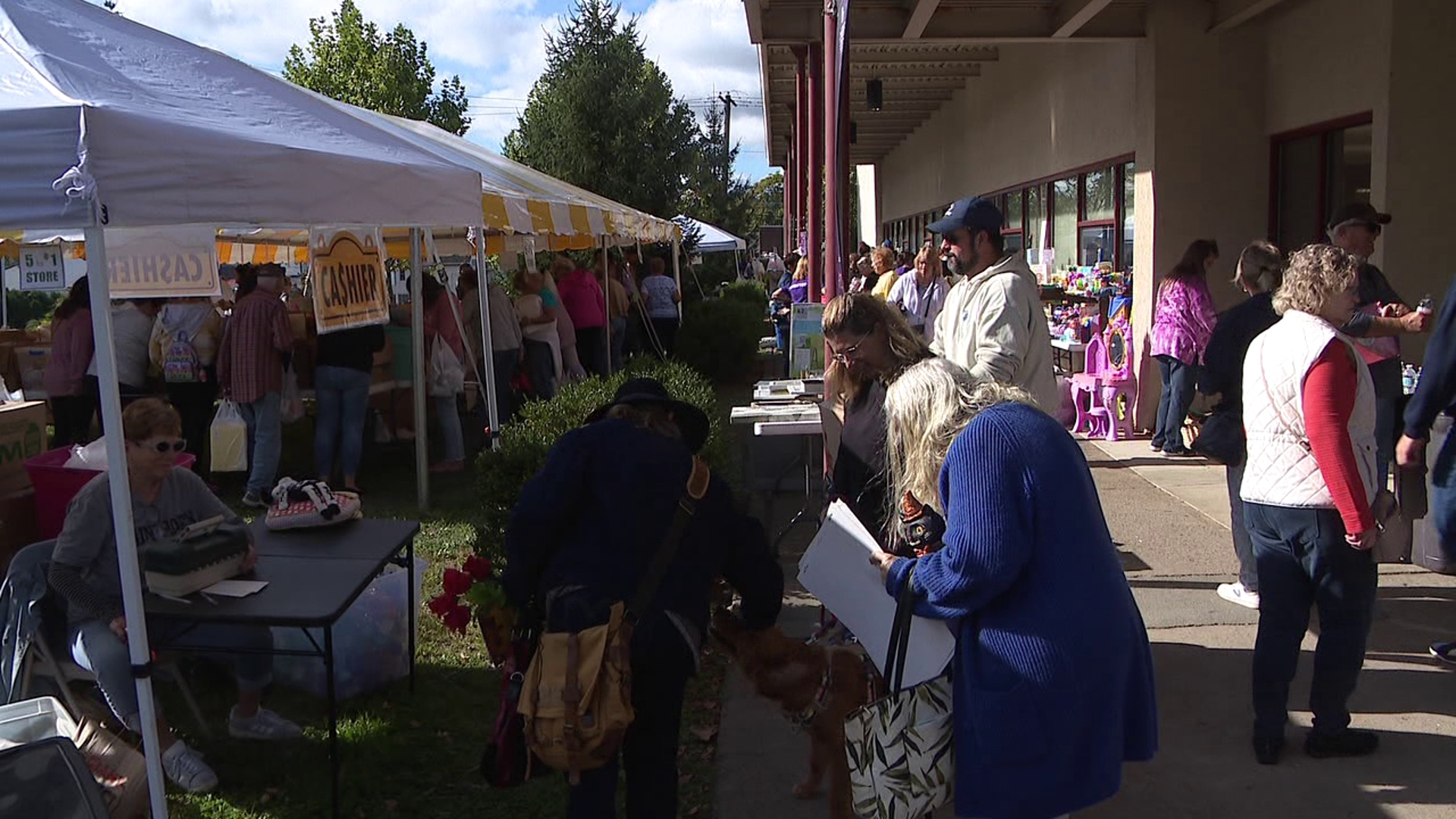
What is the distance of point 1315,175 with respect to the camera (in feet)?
29.5

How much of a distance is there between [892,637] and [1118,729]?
0.55m

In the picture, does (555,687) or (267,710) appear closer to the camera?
(555,687)

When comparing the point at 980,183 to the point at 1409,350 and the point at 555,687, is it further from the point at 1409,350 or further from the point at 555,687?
the point at 555,687

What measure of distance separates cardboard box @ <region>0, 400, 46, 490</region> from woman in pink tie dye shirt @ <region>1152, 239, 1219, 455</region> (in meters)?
7.15

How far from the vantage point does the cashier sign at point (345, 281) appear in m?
7.78

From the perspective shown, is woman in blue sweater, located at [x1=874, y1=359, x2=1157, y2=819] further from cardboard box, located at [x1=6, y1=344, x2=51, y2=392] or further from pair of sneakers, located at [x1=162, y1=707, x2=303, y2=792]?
cardboard box, located at [x1=6, y1=344, x2=51, y2=392]

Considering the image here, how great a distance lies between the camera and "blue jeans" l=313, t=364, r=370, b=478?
8.63 meters

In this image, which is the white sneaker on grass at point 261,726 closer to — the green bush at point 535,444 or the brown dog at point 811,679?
the green bush at point 535,444

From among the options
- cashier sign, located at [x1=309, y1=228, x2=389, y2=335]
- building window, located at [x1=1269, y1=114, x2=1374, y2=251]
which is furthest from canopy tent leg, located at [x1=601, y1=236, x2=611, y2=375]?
building window, located at [x1=1269, y1=114, x2=1374, y2=251]

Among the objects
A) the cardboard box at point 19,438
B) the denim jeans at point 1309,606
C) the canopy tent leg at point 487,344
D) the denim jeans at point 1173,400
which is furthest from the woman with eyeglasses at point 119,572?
the denim jeans at point 1173,400

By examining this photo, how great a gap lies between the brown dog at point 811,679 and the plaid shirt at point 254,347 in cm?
605

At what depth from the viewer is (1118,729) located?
262 cm

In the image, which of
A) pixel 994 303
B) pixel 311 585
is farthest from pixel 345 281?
pixel 994 303

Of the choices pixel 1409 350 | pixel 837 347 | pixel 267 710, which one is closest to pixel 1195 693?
pixel 837 347
